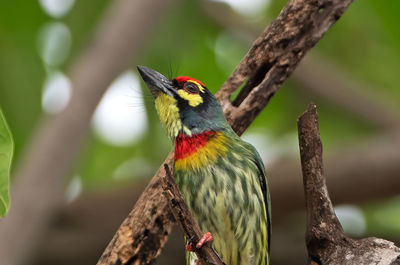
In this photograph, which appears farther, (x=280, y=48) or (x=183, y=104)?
(x=183, y=104)

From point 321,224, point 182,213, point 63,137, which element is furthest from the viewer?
point 63,137

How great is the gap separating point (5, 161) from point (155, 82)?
1122 mm

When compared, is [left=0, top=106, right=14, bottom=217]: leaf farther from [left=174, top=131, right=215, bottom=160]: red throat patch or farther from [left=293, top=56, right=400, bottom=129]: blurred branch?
[left=293, top=56, right=400, bottom=129]: blurred branch

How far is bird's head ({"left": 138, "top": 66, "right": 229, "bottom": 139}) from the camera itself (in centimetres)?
389

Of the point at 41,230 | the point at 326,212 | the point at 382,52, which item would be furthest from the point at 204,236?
the point at 382,52

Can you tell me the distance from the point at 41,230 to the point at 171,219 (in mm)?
1816

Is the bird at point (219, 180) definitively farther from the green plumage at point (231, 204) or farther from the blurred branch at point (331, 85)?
the blurred branch at point (331, 85)

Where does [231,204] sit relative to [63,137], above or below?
above

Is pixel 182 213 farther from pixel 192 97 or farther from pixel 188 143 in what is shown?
pixel 192 97

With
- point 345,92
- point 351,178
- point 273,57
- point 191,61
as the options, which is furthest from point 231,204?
point 191,61

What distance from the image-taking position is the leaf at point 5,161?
292 centimetres

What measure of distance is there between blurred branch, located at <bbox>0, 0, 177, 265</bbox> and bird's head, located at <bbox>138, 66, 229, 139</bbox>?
1193 millimetres

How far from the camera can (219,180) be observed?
3.67 m

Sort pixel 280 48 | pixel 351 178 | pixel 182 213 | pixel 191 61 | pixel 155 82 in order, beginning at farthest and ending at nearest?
pixel 191 61 → pixel 351 178 → pixel 155 82 → pixel 280 48 → pixel 182 213
